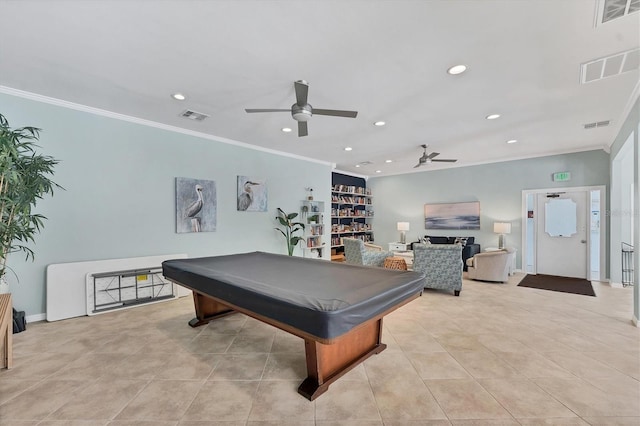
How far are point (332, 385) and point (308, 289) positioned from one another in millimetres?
785

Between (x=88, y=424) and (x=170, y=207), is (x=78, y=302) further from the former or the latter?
(x=88, y=424)

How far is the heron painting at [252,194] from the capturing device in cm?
519

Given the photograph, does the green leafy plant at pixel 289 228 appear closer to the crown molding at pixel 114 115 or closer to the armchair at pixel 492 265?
the crown molding at pixel 114 115

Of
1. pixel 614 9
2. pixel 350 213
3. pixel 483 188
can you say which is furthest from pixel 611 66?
pixel 350 213

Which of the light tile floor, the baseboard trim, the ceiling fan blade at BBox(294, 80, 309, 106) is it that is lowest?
the light tile floor

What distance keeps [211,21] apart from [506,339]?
397cm

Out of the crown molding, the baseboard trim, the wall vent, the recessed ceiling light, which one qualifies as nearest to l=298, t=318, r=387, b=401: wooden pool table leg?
the recessed ceiling light

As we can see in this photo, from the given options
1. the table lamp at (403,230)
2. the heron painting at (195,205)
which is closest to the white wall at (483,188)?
the table lamp at (403,230)

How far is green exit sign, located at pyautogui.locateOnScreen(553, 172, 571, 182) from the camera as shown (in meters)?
5.78

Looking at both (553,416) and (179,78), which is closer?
(553,416)

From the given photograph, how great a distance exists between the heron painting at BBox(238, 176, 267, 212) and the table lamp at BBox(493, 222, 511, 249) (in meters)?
5.31

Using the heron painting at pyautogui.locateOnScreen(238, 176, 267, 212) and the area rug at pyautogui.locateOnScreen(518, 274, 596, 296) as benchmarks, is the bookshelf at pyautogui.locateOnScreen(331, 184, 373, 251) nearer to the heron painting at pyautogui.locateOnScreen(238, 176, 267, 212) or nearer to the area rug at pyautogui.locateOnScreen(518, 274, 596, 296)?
the heron painting at pyautogui.locateOnScreen(238, 176, 267, 212)

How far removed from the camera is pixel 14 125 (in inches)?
122

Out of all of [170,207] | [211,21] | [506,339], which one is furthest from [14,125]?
[506,339]
